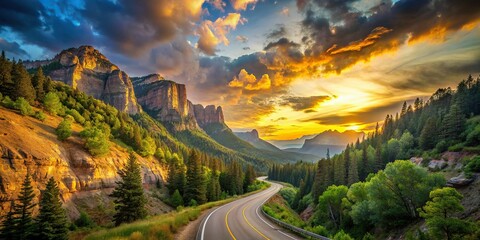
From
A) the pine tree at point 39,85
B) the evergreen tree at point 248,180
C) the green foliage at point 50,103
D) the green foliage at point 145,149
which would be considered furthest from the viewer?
the evergreen tree at point 248,180

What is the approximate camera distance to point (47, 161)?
3959cm

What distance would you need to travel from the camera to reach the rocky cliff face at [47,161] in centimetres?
3369

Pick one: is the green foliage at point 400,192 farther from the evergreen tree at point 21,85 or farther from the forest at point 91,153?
the evergreen tree at point 21,85

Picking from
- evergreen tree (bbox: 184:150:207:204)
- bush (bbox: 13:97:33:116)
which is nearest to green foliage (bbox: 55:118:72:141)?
bush (bbox: 13:97:33:116)

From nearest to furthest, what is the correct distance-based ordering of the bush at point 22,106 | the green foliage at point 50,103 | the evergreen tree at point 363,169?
the bush at point 22,106 < the green foliage at point 50,103 < the evergreen tree at point 363,169

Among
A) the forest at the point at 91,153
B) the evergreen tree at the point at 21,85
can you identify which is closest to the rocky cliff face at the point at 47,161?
the forest at the point at 91,153

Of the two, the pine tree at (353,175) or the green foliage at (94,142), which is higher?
the green foliage at (94,142)

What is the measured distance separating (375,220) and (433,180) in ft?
38.0

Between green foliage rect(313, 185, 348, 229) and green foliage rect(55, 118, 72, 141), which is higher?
green foliage rect(55, 118, 72, 141)

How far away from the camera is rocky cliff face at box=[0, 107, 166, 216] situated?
33.7 metres

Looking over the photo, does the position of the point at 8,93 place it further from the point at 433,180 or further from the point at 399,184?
the point at 433,180

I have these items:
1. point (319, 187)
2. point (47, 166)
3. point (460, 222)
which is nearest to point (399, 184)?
point (460, 222)

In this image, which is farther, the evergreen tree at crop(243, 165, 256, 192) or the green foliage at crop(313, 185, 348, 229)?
the evergreen tree at crop(243, 165, 256, 192)

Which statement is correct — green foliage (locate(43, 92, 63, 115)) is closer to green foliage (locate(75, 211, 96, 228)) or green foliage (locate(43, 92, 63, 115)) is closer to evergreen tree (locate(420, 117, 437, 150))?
green foliage (locate(75, 211, 96, 228))
